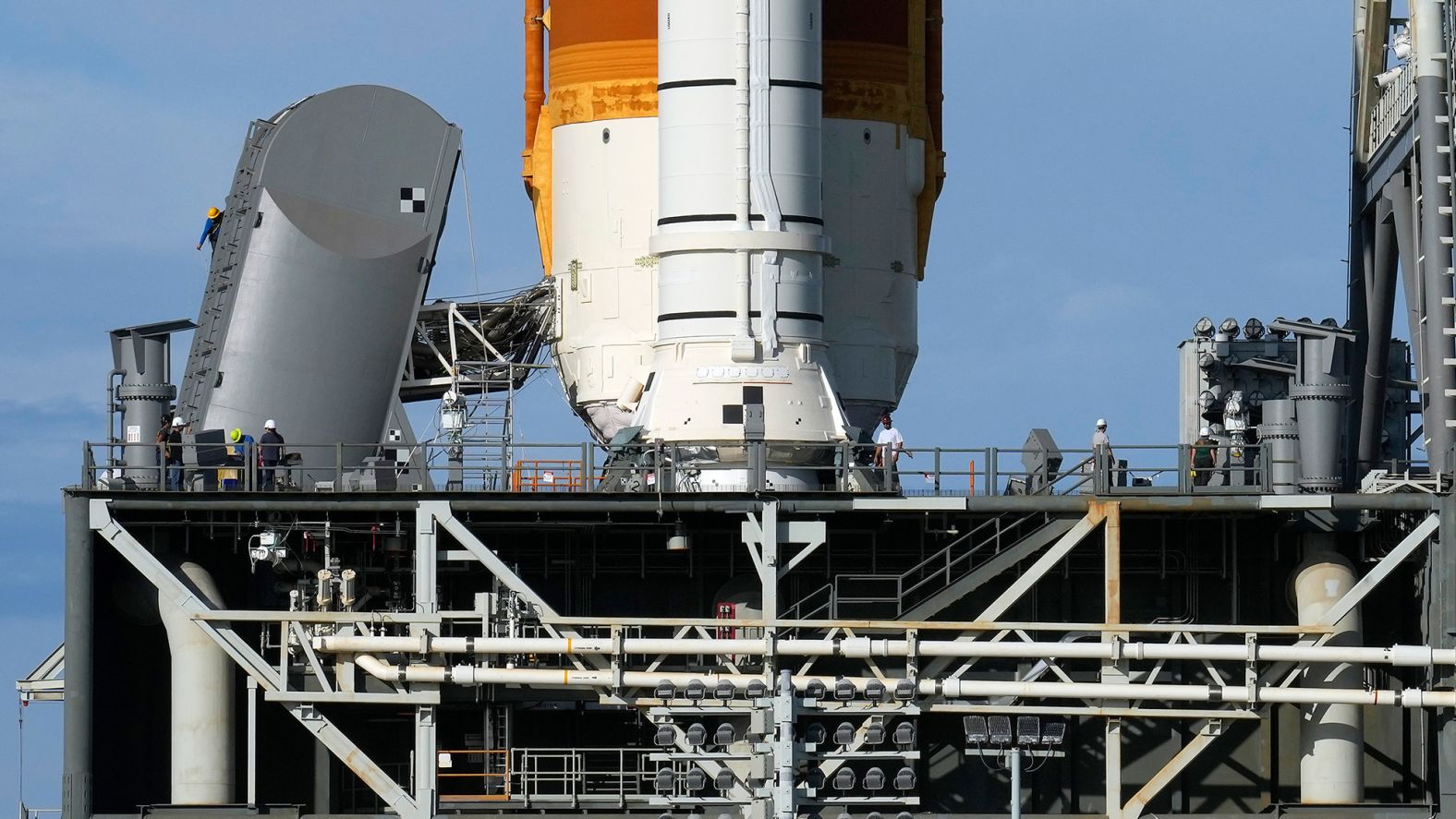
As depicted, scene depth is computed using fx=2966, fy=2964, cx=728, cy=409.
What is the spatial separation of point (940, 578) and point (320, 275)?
1497cm

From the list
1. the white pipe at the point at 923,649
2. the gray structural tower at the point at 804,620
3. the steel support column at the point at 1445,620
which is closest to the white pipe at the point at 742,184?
the gray structural tower at the point at 804,620

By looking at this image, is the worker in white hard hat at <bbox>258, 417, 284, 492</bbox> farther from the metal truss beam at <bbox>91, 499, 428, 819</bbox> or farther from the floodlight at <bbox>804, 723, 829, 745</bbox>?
the floodlight at <bbox>804, 723, 829, 745</bbox>

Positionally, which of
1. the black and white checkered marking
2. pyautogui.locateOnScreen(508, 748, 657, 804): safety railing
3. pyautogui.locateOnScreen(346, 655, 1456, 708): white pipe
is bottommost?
pyautogui.locateOnScreen(508, 748, 657, 804): safety railing

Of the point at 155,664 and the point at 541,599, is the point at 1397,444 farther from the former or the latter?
the point at 155,664

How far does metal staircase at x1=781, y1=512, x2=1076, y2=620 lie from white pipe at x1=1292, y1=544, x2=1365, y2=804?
5083mm

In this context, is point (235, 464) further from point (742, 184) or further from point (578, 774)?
point (742, 184)

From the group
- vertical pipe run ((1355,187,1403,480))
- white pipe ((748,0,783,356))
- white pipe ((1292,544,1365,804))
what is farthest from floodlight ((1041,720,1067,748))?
vertical pipe run ((1355,187,1403,480))

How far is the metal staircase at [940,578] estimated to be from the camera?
180ft

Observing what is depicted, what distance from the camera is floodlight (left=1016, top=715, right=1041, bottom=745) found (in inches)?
2136

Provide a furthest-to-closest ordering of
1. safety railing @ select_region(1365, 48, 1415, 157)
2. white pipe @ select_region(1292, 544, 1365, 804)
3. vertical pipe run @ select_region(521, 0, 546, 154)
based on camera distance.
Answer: vertical pipe run @ select_region(521, 0, 546, 154), safety railing @ select_region(1365, 48, 1415, 157), white pipe @ select_region(1292, 544, 1365, 804)

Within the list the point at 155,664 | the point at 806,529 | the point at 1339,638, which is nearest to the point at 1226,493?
the point at 1339,638

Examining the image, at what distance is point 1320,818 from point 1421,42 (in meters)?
14.9

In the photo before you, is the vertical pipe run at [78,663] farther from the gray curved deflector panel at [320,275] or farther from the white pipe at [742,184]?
the white pipe at [742,184]

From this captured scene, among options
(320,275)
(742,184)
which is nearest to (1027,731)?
(742,184)
